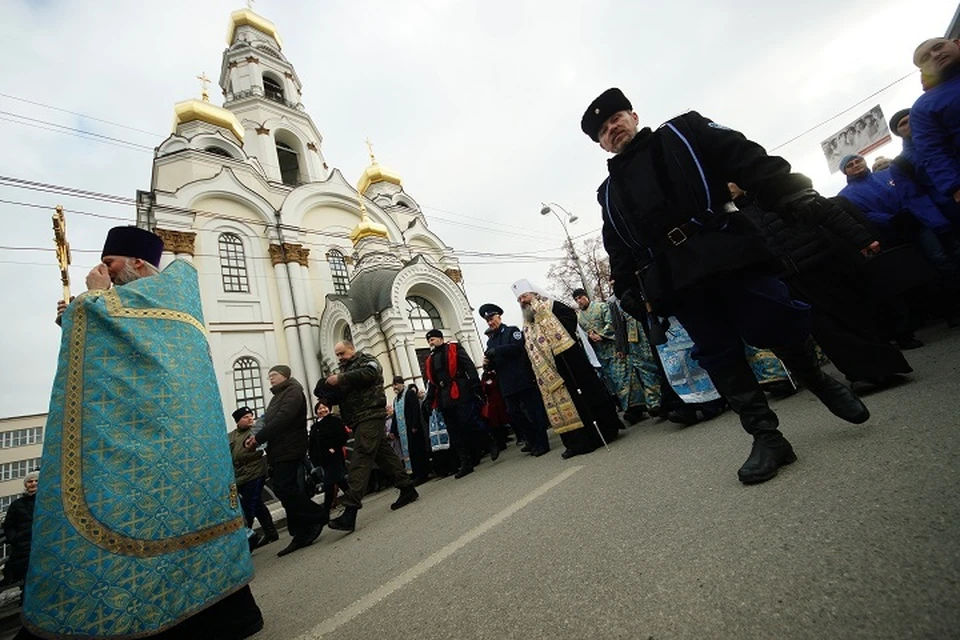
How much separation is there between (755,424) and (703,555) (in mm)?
940

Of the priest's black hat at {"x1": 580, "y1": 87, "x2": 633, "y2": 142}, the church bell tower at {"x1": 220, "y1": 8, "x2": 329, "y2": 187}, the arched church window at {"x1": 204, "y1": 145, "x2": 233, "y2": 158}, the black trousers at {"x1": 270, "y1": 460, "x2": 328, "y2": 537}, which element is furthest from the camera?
the church bell tower at {"x1": 220, "y1": 8, "x2": 329, "y2": 187}

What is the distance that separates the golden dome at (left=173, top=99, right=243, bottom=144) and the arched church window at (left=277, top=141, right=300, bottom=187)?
14.1 ft

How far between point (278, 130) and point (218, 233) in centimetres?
1005

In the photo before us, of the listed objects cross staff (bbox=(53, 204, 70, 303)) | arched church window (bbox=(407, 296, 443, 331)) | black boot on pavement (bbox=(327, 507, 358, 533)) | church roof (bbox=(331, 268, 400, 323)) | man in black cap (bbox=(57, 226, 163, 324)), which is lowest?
black boot on pavement (bbox=(327, 507, 358, 533))

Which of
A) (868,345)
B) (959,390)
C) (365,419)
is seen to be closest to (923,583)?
(959,390)

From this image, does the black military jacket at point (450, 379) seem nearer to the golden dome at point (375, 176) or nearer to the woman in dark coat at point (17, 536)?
the woman in dark coat at point (17, 536)

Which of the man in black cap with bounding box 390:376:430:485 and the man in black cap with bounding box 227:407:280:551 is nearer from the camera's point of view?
the man in black cap with bounding box 227:407:280:551

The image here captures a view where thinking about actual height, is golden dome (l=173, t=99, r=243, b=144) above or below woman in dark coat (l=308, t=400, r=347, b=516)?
above

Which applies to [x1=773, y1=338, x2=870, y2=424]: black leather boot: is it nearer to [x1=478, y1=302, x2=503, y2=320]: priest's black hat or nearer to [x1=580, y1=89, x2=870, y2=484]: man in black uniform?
[x1=580, y1=89, x2=870, y2=484]: man in black uniform

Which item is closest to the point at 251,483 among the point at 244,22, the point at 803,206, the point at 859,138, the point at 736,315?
the point at 736,315

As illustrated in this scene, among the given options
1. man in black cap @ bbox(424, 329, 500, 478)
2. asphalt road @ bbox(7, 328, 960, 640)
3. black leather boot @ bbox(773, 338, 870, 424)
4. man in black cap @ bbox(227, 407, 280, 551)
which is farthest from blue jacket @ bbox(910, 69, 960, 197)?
man in black cap @ bbox(227, 407, 280, 551)

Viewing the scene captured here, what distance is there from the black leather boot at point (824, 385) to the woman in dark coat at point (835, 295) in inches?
37.3

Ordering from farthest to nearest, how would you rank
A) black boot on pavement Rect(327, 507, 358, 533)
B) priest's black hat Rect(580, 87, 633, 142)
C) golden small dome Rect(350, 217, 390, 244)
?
1. golden small dome Rect(350, 217, 390, 244)
2. black boot on pavement Rect(327, 507, 358, 533)
3. priest's black hat Rect(580, 87, 633, 142)

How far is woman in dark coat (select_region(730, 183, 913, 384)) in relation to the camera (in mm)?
2820
